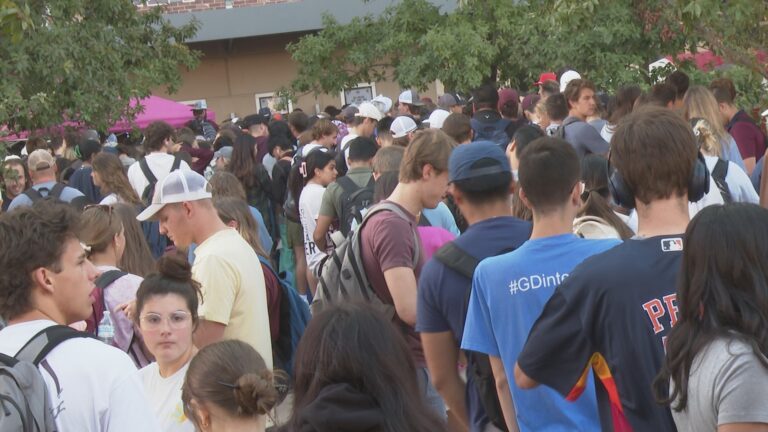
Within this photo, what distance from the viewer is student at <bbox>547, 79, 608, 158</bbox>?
9328mm

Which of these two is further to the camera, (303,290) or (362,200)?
(303,290)

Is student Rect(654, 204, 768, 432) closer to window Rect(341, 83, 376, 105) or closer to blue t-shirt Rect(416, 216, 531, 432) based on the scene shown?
blue t-shirt Rect(416, 216, 531, 432)

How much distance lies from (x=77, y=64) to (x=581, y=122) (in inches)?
321

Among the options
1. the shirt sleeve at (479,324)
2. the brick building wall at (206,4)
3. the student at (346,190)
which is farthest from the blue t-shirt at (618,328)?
the brick building wall at (206,4)

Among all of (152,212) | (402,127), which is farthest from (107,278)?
(402,127)

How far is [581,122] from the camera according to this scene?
31.4ft

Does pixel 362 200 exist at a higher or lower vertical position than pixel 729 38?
lower

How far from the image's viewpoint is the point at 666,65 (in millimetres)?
14680

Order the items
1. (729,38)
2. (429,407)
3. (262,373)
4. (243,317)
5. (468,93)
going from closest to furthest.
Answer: (429,407) < (262,373) < (243,317) < (729,38) < (468,93)

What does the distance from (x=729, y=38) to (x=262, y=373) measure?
828cm

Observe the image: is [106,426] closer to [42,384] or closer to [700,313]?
[42,384]

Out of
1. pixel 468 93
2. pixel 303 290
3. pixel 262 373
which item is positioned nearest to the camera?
pixel 262 373

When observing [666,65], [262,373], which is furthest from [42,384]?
[666,65]

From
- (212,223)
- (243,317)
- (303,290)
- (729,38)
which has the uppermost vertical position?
(729,38)
